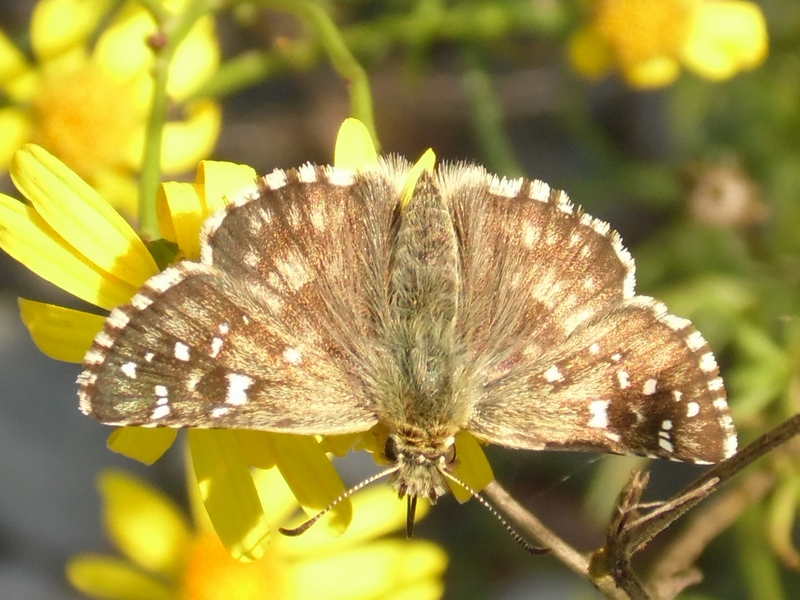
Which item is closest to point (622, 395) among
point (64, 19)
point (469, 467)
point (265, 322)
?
point (469, 467)

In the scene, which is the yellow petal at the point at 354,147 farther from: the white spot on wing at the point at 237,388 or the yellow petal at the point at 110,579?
the yellow petal at the point at 110,579

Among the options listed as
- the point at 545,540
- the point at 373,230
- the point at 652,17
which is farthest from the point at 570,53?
the point at 545,540

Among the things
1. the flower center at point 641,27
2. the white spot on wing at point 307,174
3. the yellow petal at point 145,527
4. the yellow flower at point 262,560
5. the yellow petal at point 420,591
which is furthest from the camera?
the flower center at point 641,27

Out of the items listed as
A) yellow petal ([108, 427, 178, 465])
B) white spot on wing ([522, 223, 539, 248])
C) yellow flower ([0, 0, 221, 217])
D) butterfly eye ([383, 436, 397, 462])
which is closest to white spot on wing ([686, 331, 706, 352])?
white spot on wing ([522, 223, 539, 248])

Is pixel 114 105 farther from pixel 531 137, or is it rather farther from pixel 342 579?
pixel 531 137

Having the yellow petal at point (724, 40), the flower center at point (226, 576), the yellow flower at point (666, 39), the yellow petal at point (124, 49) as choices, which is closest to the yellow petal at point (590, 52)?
the yellow flower at point (666, 39)

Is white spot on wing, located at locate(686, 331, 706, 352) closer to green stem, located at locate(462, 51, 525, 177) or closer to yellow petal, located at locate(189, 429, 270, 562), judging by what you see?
yellow petal, located at locate(189, 429, 270, 562)
